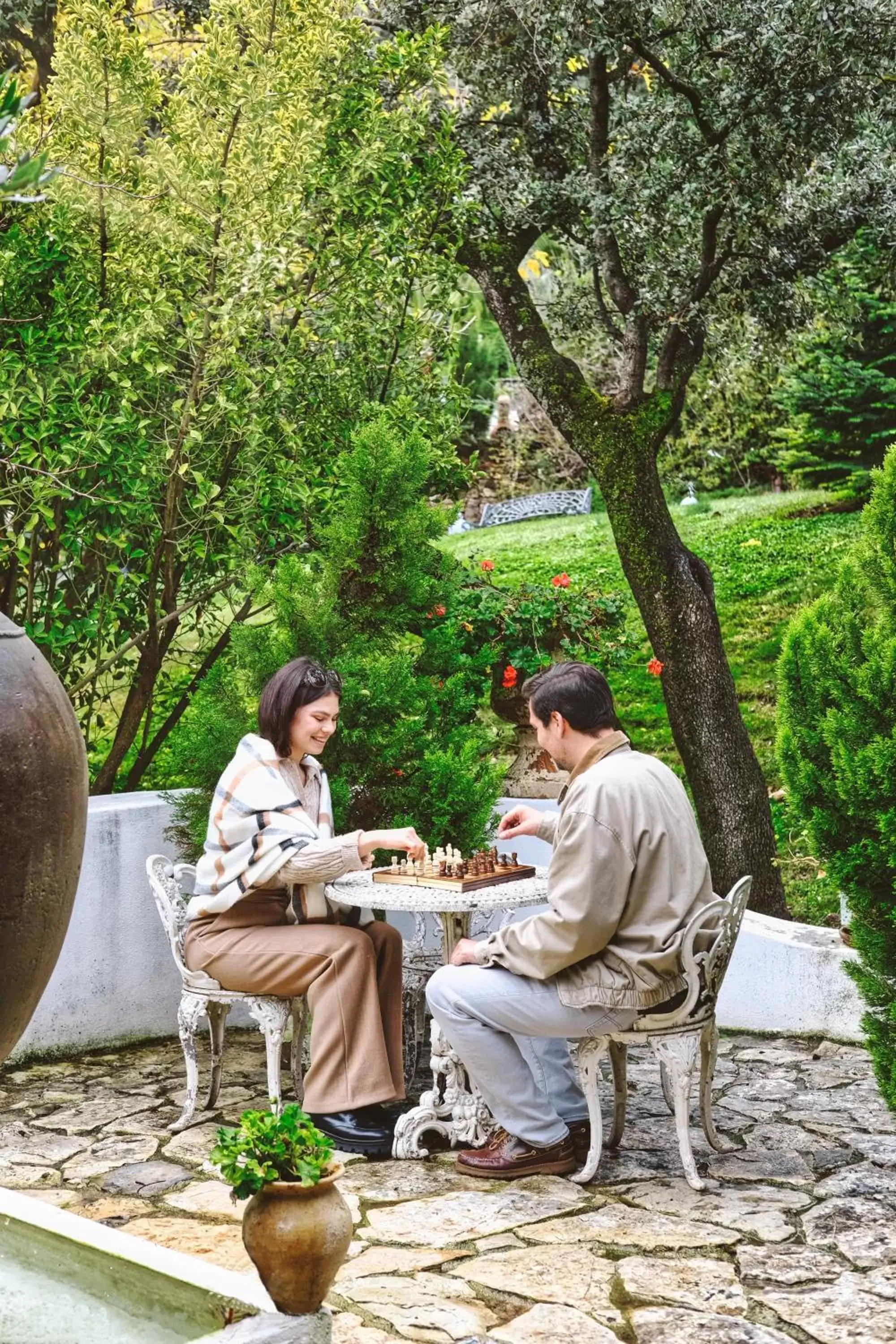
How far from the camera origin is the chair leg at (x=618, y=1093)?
5090mm

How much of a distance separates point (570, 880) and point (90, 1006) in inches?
120

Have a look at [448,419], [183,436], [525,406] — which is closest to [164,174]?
[183,436]

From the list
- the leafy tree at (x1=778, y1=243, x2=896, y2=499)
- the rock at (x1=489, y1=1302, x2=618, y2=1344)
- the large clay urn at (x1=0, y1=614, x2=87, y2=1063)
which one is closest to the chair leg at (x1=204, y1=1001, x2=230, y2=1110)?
the rock at (x1=489, y1=1302, x2=618, y2=1344)

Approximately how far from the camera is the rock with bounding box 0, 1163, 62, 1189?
4.83m

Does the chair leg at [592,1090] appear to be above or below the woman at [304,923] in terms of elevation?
below

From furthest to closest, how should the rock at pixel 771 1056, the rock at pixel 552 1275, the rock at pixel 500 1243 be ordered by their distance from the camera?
the rock at pixel 771 1056
the rock at pixel 500 1243
the rock at pixel 552 1275

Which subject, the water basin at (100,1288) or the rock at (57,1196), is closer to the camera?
the water basin at (100,1288)

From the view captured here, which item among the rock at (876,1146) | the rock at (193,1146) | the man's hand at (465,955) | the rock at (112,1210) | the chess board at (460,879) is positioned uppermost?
the chess board at (460,879)

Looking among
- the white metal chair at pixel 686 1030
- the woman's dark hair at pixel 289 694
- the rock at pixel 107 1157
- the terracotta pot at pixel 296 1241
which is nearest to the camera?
the terracotta pot at pixel 296 1241

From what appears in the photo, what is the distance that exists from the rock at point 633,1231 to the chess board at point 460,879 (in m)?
1.16

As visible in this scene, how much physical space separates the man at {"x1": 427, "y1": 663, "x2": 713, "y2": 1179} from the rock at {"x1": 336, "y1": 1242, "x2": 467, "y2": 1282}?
0.64 metres

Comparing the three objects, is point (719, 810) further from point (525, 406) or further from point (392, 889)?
point (525, 406)

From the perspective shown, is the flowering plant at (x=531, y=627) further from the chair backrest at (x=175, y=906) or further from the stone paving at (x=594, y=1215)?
the stone paving at (x=594, y=1215)

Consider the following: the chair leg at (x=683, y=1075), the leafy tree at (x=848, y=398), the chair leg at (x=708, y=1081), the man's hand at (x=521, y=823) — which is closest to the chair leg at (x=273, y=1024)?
the man's hand at (x=521, y=823)
